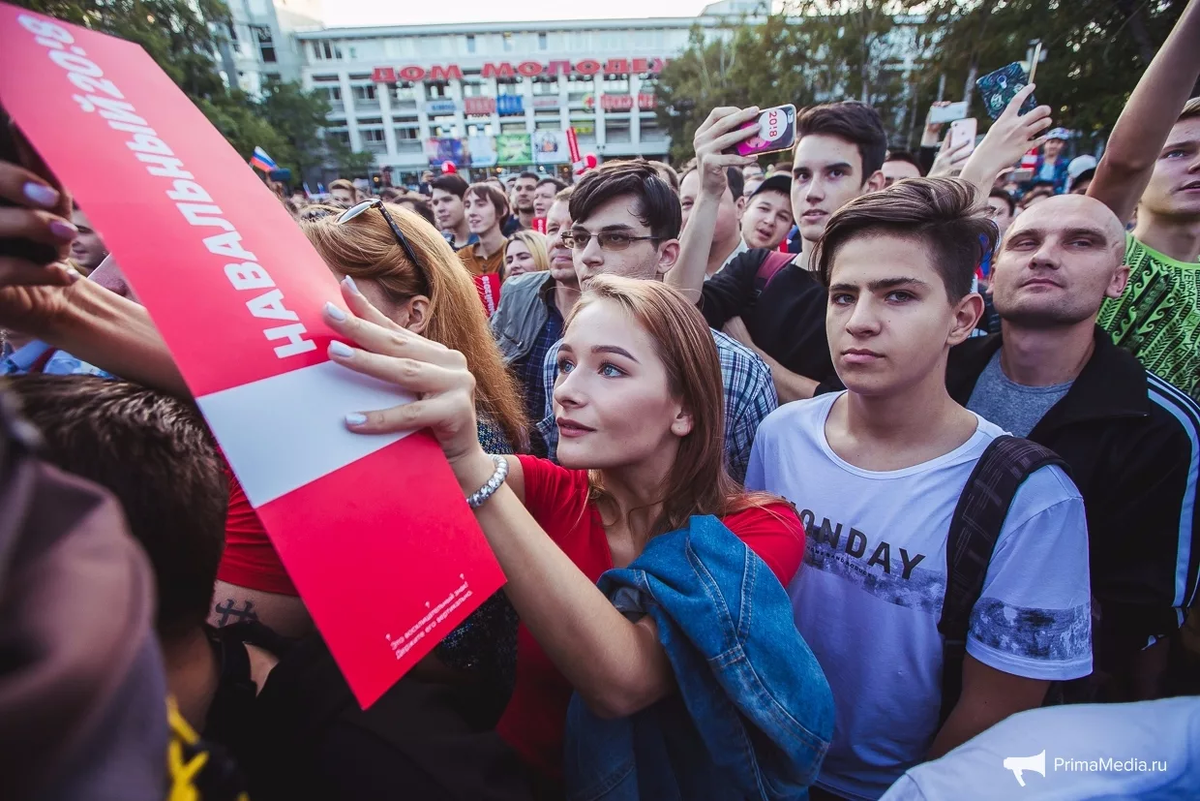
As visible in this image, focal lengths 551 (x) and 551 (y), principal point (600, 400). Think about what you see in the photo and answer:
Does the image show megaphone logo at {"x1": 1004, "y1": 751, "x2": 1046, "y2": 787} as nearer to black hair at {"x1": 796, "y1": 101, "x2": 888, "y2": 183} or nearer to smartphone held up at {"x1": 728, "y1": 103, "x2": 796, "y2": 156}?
smartphone held up at {"x1": 728, "y1": 103, "x2": 796, "y2": 156}

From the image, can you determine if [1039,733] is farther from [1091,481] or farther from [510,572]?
[1091,481]

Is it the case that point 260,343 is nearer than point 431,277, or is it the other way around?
point 260,343

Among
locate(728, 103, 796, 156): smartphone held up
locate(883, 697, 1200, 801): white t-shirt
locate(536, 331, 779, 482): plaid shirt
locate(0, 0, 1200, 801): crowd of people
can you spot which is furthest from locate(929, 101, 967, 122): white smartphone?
locate(883, 697, 1200, 801): white t-shirt

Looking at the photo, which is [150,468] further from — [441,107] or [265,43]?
[265,43]

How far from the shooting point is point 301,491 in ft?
2.34

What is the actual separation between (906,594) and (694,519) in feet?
2.50

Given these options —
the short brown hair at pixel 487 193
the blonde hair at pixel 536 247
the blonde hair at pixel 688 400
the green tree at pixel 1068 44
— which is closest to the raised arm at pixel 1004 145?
the blonde hair at pixel 688 400

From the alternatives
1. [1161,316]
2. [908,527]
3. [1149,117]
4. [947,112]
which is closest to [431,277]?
[908,527]

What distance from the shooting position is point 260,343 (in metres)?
0.72

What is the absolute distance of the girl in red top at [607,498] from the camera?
99cm

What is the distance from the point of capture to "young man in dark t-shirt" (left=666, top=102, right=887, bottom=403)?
262 cm

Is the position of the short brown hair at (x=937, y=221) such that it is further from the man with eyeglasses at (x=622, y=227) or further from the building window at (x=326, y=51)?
the building window at (x=326, y=51)

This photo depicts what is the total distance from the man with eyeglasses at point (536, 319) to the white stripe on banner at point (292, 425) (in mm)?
2231

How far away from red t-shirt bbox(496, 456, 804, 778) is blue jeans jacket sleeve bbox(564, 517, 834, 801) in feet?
0.65
